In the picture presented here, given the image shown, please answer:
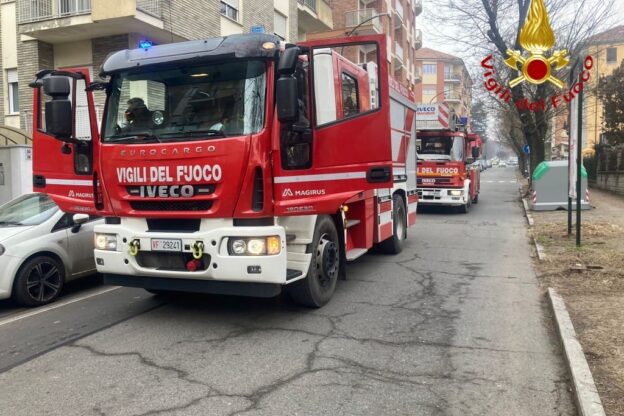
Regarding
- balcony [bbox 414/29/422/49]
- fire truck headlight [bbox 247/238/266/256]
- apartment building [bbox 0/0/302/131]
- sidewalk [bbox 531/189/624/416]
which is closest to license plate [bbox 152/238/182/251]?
fire truck headlight [bbox 247/238/266/256]

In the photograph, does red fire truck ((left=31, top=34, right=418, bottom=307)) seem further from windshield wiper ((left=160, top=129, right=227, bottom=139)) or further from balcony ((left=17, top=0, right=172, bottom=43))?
balcony ((left=17, top=0, right=172, bottom=43))

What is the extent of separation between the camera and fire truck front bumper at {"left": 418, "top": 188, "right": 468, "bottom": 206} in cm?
1631

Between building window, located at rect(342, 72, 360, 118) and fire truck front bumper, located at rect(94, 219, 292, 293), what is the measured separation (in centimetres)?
172

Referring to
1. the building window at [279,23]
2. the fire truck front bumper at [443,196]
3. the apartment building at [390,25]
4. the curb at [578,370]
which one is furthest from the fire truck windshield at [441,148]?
the curb at [578,370]

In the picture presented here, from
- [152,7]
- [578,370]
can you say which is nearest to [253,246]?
[578,370]

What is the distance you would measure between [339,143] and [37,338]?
3.63 m

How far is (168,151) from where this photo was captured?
5031mm

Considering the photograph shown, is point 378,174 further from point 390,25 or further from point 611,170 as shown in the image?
point 390,25

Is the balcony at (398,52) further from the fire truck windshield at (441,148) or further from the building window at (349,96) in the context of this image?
the building window at (349,96)

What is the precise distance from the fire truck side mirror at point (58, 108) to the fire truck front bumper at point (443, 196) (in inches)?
504

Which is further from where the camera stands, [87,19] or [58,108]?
[87,19]

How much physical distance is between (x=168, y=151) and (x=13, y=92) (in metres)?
14.9

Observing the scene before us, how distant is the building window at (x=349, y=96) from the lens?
589cm

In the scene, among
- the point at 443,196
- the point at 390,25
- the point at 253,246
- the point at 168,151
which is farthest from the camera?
the point at 390,25
